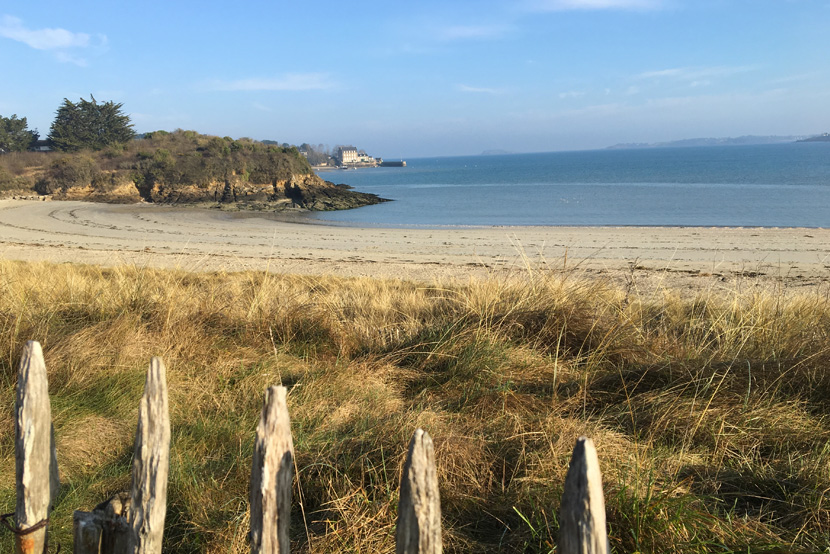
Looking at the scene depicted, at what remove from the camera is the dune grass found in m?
2.63

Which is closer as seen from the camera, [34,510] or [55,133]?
[34,510]

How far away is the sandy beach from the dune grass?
15.5ft

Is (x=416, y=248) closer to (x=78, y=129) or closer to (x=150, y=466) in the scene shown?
(x=150, y=466)

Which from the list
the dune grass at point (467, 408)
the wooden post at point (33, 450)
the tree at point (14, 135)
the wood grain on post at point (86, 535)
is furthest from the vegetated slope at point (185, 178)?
the wood grain on post at point (86, 535)

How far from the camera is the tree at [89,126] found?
61.6 metres

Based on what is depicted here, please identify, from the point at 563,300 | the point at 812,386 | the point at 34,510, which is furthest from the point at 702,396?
the point at 34,510

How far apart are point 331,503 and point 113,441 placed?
146 cm

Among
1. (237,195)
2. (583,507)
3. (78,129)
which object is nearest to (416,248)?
(583,507)

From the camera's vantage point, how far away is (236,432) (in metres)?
3.48

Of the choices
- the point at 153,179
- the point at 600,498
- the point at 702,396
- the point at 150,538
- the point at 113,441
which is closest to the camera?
the point at 600,498

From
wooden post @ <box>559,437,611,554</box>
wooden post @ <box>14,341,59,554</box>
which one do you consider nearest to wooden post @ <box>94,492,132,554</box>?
wooden post @ <box>14,341,59,554</box>

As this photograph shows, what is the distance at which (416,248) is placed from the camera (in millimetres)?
22516

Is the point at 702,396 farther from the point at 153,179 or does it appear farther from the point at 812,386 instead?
the point at 153,179

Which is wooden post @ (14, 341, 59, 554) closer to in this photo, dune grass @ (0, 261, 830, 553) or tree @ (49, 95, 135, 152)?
dune grass @ (0, 261, 830, 553)
